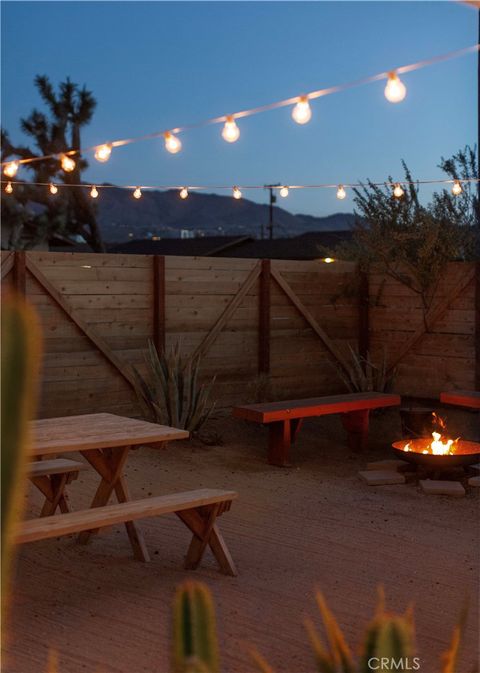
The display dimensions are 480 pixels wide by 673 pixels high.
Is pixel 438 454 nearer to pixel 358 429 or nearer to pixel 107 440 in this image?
pixel 358 429

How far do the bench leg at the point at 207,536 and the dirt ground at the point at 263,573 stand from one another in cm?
9

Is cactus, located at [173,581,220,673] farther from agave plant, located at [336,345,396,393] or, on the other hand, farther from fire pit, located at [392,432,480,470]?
agave plant, located at [336,345,396,393]

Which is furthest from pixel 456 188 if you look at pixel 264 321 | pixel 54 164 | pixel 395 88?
pixel 54 164

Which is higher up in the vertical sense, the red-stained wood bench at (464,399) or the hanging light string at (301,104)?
the hanging light string at (301,104)

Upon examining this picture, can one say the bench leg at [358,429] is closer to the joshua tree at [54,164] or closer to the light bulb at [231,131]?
the light bulb at [231,131]

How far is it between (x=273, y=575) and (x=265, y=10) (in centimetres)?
456

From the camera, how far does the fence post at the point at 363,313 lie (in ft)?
34.7

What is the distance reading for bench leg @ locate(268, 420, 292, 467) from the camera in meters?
7.26

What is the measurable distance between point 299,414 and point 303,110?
117 inches

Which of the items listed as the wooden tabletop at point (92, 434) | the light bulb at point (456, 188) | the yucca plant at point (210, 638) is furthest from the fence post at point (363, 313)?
the yucca plant at point (210, 638)

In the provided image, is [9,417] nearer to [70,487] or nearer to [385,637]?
[385,637]

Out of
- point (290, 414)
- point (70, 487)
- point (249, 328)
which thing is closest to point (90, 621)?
point (70, 487)

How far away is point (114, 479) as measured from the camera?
476cm

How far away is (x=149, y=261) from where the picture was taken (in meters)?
8.76
